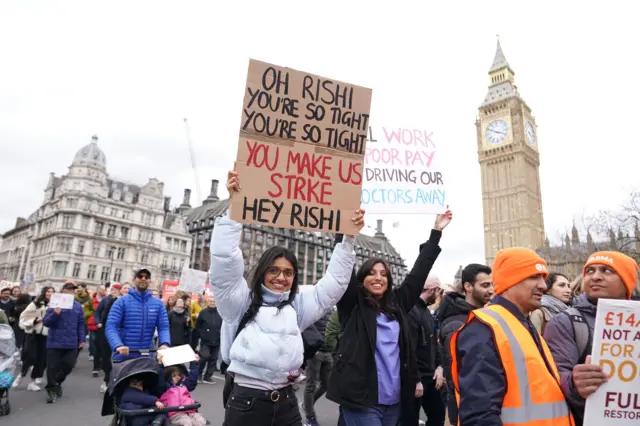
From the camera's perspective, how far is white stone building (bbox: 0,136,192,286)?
58.2 m

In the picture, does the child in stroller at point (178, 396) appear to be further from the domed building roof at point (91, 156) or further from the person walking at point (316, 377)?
the domed building roof at point (91, 156)

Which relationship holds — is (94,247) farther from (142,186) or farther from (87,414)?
(87,414)

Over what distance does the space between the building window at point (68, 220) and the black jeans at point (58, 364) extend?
58.8 m

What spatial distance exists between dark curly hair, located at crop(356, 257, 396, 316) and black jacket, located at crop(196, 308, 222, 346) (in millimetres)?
7613

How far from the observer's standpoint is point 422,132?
5785mm

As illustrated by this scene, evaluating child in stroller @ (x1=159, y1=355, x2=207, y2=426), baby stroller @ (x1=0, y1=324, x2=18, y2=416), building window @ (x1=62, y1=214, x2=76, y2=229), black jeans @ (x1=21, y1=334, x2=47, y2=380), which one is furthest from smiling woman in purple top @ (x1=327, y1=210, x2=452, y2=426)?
building window @ (x1=62, y1=214, x2=76, y2=229)

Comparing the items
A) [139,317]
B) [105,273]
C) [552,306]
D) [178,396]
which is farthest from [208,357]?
[105,273]

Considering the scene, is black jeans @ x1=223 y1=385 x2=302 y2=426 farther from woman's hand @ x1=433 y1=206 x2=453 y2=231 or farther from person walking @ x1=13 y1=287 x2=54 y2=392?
person walking @ x1=13 y1=287 x2=54 y2=392

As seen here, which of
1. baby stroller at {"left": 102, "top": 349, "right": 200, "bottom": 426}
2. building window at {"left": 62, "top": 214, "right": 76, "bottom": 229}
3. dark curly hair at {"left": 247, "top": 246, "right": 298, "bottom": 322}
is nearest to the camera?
dark curly hair at {"left": 247, "top": 246, "right": 298, "bottom": 322}

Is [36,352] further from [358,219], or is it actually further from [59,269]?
[59,269]

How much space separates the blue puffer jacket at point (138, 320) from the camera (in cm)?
584

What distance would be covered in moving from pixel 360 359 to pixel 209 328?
809cm

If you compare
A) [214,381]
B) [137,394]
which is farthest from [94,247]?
[137,394]

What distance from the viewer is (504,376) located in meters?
2.01
